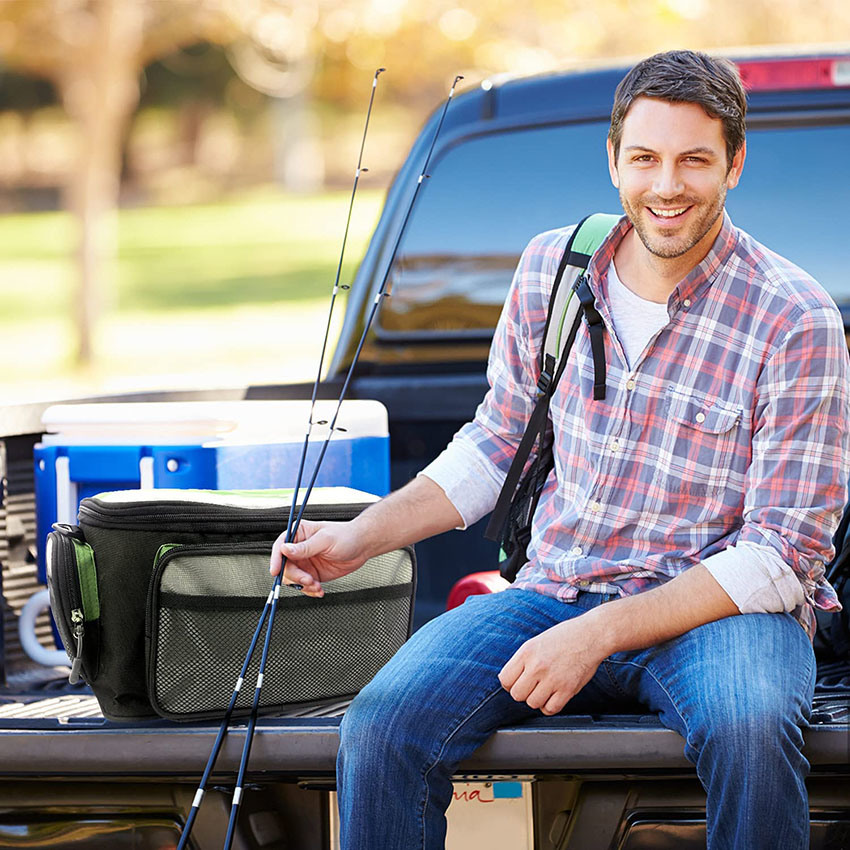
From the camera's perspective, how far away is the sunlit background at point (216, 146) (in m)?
15.4

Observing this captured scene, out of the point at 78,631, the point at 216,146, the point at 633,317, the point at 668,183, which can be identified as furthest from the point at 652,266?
the point at 216,146

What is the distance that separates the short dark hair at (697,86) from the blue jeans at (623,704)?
911mm

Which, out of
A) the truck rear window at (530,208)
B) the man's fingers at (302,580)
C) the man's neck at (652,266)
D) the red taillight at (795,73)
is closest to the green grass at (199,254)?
the truck rear window at (530,208)

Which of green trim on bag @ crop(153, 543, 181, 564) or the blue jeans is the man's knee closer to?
the blue jeans

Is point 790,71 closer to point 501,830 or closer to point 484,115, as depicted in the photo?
point 484,115

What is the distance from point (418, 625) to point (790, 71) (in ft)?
5.67

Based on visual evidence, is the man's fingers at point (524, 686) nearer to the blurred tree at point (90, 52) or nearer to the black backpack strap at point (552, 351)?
the black backpack strap at point (552, 351)

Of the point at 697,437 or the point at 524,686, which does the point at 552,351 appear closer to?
the point at 697,437

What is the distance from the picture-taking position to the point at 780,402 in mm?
2625

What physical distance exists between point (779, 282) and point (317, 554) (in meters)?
1.00

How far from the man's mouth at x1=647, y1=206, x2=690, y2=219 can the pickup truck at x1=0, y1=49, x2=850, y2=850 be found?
36.4 inches

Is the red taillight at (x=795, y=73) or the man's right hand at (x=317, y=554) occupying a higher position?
the red taillight at (x=795, y=73)

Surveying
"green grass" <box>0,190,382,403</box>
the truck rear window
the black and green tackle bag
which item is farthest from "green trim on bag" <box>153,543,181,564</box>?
"green grass" <box>0,190,382,403</box>

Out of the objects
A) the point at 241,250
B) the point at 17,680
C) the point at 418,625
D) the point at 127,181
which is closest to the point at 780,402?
the point at 418,625
